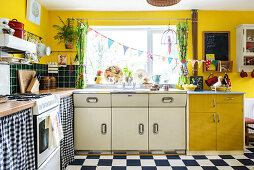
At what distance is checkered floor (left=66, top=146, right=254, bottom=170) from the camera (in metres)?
2.50

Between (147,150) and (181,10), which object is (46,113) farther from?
(181,10)

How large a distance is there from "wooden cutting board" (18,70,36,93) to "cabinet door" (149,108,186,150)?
5.92 ft

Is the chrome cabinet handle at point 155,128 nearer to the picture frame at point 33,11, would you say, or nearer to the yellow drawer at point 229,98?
the yellow drawer at point 229,98

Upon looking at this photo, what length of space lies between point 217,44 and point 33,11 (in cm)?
314

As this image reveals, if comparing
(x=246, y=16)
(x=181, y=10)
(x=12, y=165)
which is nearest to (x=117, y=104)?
(x=12, y=165)

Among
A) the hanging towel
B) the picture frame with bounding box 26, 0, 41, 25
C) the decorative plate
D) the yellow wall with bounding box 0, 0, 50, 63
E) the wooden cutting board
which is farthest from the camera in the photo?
the decorative plate

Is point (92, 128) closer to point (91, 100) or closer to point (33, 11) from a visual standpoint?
point (91, 100)

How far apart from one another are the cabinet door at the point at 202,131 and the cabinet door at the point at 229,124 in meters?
0.09

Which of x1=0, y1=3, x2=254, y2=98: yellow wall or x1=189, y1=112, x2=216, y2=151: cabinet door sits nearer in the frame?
x1=189, y1=112, x2=216, y2=151: cabinet door

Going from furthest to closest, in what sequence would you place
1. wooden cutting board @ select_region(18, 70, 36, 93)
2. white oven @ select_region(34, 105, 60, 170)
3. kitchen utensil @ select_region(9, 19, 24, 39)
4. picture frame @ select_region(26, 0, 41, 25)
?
picture frame @ select_region(26, 0, 41, 25)
wooden cutting board @ select_region(18, 70, 36, 93)
kitchen utensil @ select_region(9, 19, 24, 39)
white oven @ select_region(34, 105, 60, 170)

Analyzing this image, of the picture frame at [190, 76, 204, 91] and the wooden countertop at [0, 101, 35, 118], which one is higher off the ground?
the picture frame at [190, 76, 204, 91]

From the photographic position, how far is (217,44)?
3.47m

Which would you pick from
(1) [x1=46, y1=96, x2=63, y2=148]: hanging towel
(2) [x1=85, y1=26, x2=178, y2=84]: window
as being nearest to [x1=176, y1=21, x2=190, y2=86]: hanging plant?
(2) [x1=85, y1=26, x2=178, y2=84]: window

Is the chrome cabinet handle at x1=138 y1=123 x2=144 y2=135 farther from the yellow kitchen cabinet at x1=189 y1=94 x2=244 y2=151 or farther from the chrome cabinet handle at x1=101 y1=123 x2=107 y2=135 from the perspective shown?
Answer: the yellow kitchen cabinet at x1=189 y1=94 x2=244 y2=151
